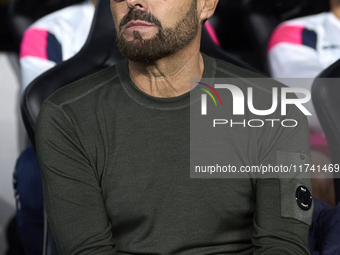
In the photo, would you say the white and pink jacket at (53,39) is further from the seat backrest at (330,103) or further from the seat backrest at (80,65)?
the seat backrest at (330,103)

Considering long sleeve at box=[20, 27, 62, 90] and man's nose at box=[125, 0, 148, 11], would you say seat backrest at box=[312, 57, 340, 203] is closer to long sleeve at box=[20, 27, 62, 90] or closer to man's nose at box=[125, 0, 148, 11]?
man's nose at box=[125, 0, 148, 11]

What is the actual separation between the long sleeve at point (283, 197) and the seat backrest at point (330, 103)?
22cm

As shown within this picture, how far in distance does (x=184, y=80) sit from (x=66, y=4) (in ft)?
3.48

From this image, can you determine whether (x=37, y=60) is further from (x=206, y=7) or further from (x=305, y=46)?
(x=305, y=46)

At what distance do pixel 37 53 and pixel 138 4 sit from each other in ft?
2.27

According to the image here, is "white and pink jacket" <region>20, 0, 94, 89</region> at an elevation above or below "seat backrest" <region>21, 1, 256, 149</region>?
below

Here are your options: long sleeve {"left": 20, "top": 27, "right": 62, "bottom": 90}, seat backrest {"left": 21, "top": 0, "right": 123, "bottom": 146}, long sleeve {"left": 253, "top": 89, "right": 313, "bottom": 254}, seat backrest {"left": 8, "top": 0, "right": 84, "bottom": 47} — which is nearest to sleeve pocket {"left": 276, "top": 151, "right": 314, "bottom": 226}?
long sleeve {"left": 253, "top": 89, "right": 313, "bottom": 254}

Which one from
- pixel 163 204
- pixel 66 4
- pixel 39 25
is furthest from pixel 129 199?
pixel 66 4

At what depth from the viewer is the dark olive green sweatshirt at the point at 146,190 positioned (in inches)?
38.2

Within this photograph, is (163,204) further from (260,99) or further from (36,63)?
(36,63)

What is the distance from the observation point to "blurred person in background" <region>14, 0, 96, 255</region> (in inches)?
55.6

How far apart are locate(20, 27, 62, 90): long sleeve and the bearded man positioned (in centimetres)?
53

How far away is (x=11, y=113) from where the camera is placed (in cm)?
221

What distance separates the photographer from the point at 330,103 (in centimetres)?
127
